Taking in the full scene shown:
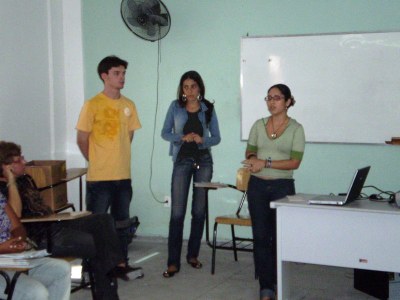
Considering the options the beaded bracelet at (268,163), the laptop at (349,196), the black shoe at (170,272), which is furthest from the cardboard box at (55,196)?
the laptop at (349,196)

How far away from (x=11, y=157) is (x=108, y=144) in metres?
1.10

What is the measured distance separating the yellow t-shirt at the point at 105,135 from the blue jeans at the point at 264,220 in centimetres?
116

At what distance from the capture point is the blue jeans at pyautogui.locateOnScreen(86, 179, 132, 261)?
4.62 m

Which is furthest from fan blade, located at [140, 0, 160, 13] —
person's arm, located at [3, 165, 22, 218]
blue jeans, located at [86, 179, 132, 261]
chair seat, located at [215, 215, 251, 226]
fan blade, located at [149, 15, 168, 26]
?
person's arm, located at [3, 165, 22, 218]

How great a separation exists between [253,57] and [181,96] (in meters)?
1.11

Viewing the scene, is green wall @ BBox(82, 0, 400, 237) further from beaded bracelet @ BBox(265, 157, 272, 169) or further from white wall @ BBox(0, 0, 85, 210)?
beaded bracelet @ BBox(265, 157, 272, 169)

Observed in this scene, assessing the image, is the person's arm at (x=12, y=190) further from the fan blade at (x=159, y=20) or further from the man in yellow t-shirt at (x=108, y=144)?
the fan blade at (x=159, y=20)

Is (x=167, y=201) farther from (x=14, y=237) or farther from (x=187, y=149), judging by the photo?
(x=14, y=237)

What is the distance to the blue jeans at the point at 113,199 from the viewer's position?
4617 millimetres

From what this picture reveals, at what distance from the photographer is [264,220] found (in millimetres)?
4016

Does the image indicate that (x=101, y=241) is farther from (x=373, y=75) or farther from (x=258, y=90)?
(x=373, y=75)

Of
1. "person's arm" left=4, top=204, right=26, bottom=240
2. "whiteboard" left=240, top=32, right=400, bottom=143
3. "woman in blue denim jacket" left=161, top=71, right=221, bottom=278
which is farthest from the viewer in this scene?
"whiteboard" left=240, top=32, right=400, bottom=143

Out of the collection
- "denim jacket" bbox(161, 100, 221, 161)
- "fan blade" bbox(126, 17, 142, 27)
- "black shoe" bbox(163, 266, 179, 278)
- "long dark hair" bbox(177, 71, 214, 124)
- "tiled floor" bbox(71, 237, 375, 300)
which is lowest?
"tiled floor" bbox(71, 237, 375, 300)

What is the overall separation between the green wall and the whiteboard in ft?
0.27
